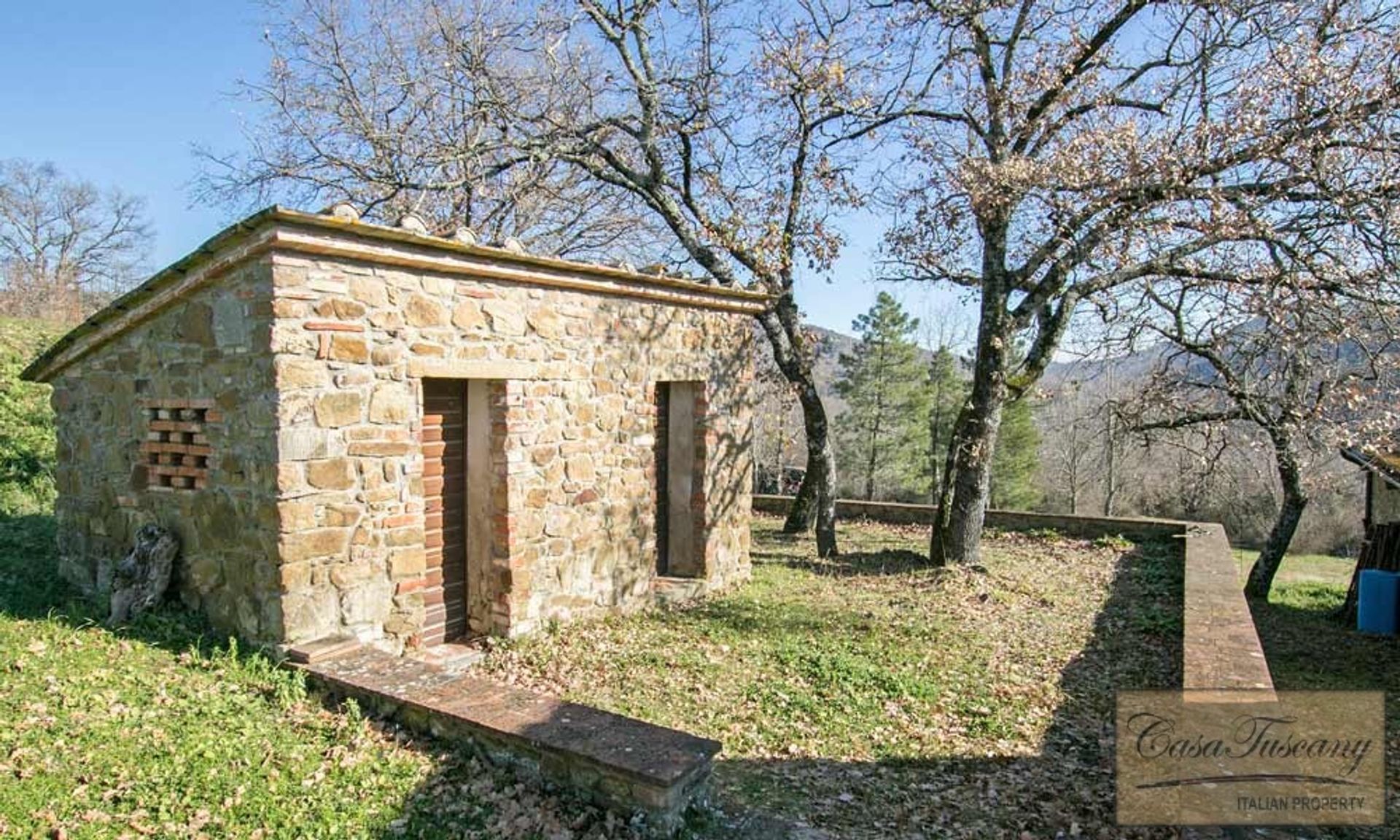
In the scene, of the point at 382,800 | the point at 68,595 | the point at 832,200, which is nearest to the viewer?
the point at 382,800

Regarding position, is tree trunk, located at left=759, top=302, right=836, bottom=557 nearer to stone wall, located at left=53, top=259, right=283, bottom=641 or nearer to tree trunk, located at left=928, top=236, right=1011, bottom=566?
tree trunk, located at left=928, top=236, right=1011, bottom=566

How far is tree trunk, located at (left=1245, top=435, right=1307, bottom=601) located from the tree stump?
1193cm

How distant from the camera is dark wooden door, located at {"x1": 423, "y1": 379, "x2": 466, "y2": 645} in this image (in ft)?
18.8

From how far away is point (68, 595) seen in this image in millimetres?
5797

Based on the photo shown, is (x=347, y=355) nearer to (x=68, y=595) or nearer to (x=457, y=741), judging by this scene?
(x=457, y=741)

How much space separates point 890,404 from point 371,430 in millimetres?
24833

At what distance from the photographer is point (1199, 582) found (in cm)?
811

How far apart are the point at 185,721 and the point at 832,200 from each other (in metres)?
9.02

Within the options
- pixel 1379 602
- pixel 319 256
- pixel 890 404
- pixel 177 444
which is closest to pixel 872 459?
pixel 890 404

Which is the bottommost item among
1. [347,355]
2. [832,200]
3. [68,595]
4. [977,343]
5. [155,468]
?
[68,595]

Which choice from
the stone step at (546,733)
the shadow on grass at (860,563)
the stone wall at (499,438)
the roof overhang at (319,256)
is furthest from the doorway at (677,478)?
the stone step at (546,733)

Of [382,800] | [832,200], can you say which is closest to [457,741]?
[382,800]

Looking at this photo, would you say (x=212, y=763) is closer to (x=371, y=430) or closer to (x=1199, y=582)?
(x=371, y=430)

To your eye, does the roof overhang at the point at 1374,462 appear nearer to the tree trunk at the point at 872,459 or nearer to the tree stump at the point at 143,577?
the tree stump at the point at 143,577
